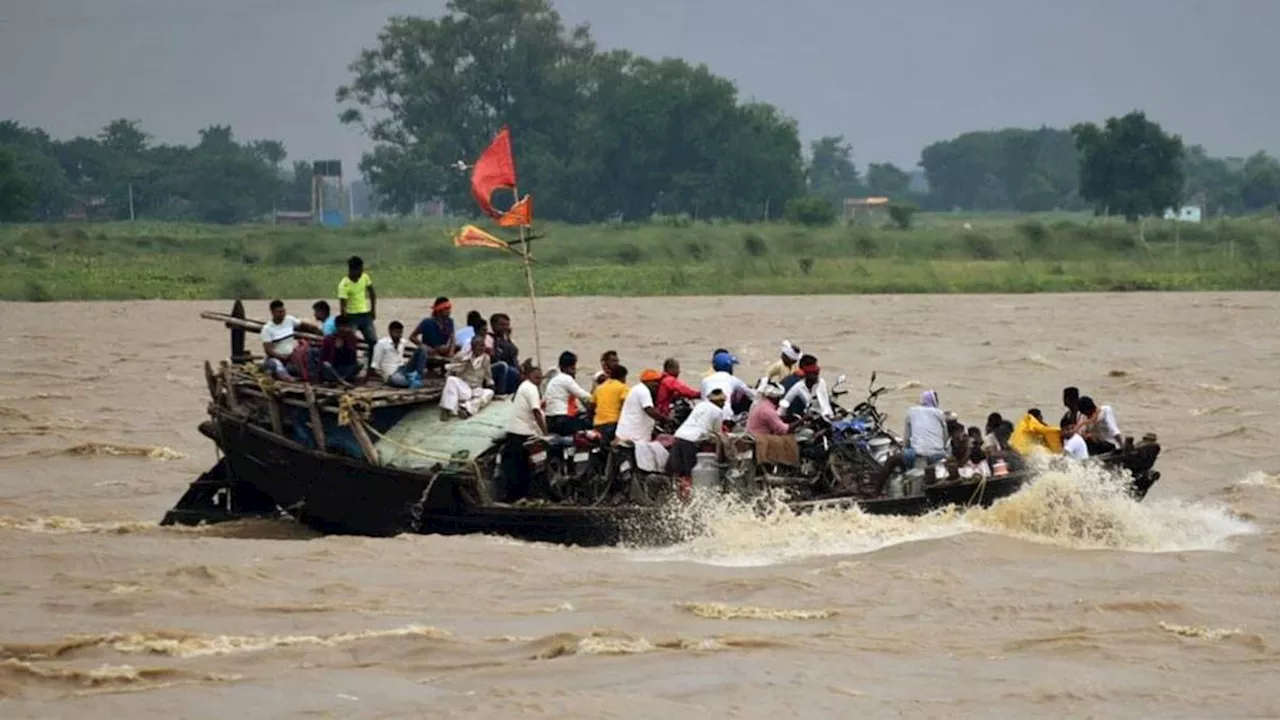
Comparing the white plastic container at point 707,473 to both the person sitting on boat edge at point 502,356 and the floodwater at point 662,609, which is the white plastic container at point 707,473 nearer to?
the floodwater at point 662,609

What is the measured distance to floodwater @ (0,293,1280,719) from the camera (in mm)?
11672

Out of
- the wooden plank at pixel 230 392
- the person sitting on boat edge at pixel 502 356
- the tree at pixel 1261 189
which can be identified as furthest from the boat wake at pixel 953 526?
the tree at pixel 1261 189

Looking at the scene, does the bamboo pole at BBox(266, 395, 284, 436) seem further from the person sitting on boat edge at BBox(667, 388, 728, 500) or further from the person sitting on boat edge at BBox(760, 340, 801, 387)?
the person sitting on boat edge at BBox(760, 340, 801, 387)

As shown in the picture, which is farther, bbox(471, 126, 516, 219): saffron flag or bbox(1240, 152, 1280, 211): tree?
bbox(1240, 152, 1280, 211): tree

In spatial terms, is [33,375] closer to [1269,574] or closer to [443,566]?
[443,566]

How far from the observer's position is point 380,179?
80.2 m

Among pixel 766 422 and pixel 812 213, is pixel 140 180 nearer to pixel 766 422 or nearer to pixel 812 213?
pixel 812 213

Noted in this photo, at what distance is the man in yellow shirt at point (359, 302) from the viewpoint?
18172 millimetres

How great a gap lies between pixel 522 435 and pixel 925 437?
9.47ft

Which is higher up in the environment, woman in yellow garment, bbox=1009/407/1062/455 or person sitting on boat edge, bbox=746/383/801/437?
person sitting on boat edge, bbox=746/383/801/437

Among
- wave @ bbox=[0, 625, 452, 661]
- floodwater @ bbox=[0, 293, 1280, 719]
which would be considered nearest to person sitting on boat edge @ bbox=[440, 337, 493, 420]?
floodwater @ bbox=[0, 293, 1280, 719]

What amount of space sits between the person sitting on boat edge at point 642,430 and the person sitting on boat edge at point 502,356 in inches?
61.7

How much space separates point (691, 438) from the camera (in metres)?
16.0

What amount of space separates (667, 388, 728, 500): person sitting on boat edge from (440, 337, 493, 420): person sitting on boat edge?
1.71 metres
